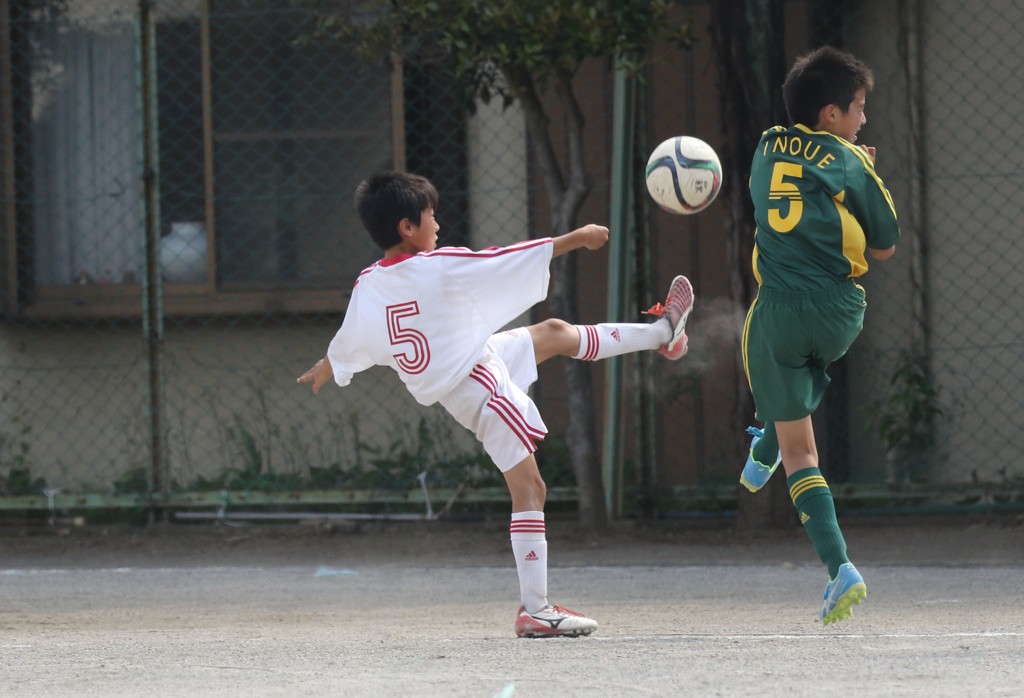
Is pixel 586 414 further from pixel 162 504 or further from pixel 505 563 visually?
pixel 162 504

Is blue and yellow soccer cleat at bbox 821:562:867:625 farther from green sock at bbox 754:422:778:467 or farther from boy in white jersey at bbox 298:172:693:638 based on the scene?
boy in white jersey at bbox 298:172:693:638

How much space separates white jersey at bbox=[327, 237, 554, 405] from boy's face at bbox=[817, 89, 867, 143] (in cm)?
102

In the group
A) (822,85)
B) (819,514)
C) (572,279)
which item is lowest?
(819,514)

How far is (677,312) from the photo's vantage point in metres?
5.65

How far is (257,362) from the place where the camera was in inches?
355

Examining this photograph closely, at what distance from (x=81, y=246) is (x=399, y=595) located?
3.89 metres

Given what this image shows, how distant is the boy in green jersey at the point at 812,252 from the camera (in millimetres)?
4766

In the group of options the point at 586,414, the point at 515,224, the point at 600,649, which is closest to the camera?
the point at 600,649

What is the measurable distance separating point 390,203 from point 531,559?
52.5 inches

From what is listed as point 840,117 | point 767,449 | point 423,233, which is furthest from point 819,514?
point 423,233

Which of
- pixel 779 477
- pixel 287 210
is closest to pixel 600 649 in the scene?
pixel 779 477

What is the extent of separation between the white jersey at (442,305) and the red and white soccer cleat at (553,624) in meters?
0.82

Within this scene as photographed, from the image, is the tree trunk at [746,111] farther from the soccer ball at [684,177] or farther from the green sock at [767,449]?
the green sock at [767,449]

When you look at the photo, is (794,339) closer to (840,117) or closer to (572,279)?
(840,117)
